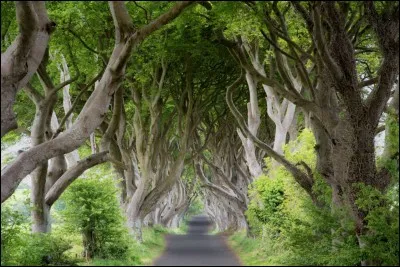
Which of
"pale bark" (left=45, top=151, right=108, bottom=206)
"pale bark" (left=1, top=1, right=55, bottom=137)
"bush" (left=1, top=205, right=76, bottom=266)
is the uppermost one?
"pale bark" (left=1, top=1, right=55, bottom=137)

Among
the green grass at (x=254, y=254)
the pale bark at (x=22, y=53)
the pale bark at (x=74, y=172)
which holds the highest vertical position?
the pale bark at (x=22, y=53)

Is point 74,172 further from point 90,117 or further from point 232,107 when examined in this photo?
point 232,107

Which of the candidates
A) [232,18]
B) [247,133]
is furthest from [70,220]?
[232,18]

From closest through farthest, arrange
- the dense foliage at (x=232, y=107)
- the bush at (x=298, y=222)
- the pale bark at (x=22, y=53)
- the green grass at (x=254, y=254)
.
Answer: the pale bark at (x=22, y=53)
the dense foliage at (x=232, y=107)
the bush at (x=298, y=222)
the green grass at (x=254, y=254)

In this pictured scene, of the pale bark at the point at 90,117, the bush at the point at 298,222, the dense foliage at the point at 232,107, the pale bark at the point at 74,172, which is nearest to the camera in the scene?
the pale bark at the point at 90,117

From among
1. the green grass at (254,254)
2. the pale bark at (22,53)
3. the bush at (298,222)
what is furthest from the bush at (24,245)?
the bush at (298,222)

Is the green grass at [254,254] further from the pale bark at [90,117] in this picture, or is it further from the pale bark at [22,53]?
the pale bark at [22,53]

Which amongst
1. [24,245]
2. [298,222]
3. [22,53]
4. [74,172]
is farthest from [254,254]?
[22,53]

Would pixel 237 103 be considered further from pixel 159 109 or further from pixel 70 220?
pixel 70 220

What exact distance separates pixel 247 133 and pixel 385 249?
6800 millimetres

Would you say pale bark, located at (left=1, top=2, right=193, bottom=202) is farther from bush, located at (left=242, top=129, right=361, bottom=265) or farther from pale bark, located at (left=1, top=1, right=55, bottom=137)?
bush, located at (left=242, top=129, right=361, bottom=265)

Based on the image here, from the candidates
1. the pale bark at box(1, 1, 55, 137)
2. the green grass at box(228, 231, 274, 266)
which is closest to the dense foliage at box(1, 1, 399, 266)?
the pale bark at box(1, 1, 55, 137)

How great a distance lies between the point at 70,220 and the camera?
52.8 feet

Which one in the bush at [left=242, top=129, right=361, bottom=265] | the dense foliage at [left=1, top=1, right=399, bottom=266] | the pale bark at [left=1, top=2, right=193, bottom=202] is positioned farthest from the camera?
the bush at [left=242, top=129, right=361, bottom=265]
